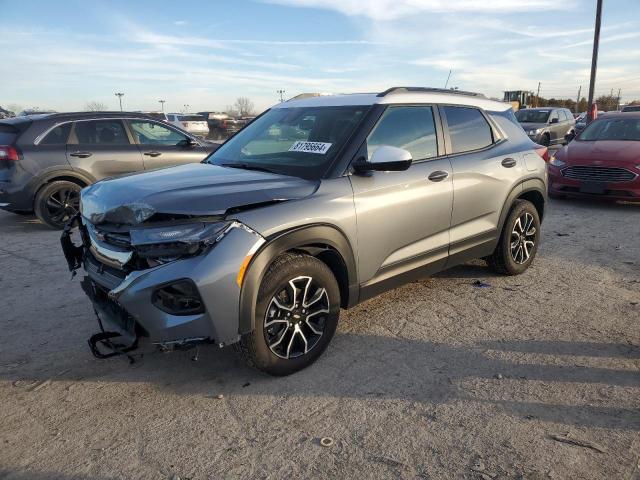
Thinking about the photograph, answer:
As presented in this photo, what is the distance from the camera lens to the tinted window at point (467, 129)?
171 inches

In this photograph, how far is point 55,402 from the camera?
2975 mm

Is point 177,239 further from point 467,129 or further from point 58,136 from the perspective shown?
point 58,136

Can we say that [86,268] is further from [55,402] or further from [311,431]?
[311,431]

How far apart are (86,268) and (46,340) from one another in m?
0.85

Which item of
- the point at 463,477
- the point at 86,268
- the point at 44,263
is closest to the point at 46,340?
the point at 86,268

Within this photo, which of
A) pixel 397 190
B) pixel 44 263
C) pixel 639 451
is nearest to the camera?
pixel 639 451

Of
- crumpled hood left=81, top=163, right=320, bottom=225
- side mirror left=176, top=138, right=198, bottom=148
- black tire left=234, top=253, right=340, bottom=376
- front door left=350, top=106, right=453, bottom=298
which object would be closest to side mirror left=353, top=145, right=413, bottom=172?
front door left=350, top=106, right=453, bottom=298

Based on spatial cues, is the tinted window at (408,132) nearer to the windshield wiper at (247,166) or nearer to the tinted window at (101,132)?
the windshield wiper at (247,166)

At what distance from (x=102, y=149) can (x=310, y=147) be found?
5.39 meters

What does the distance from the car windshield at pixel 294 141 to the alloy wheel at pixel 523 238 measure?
228 centimetres

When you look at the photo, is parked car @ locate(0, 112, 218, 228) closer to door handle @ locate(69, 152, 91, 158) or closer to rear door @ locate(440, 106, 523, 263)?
door handle @ locate(69, 152, 91, 158)

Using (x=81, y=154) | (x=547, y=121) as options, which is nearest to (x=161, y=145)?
(x=81, y=154)

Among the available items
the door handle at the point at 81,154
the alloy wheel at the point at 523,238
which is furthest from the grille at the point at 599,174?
the door handle at the point at 81,154

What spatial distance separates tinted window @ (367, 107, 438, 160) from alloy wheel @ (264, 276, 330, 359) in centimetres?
109
